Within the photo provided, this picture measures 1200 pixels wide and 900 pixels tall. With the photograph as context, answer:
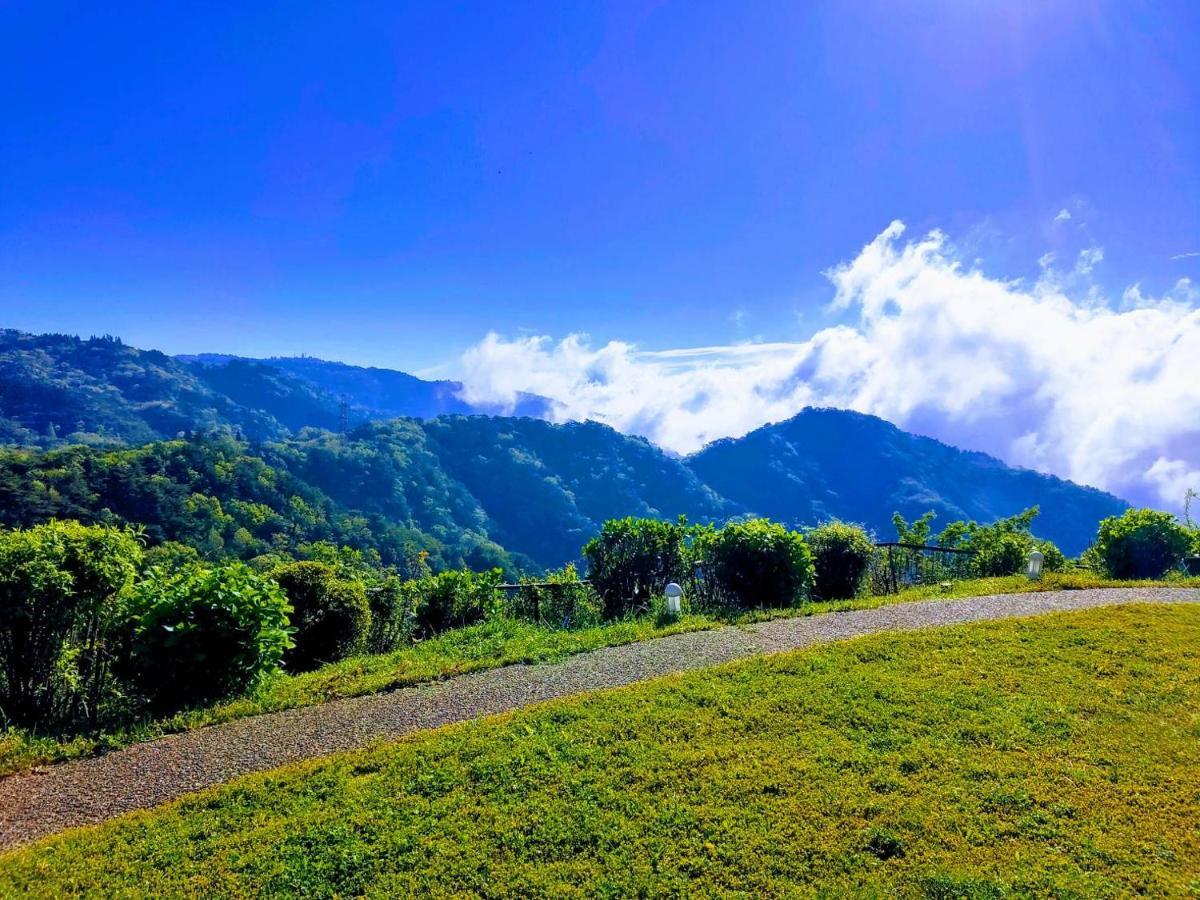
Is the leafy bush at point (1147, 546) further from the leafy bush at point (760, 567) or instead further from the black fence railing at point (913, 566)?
the leafy bush at point (760, 567)

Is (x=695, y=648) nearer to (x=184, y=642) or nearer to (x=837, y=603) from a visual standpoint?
(x=837, y=603)

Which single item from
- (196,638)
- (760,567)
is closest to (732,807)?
(196,638)

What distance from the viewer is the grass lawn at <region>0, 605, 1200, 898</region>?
3.25 meters

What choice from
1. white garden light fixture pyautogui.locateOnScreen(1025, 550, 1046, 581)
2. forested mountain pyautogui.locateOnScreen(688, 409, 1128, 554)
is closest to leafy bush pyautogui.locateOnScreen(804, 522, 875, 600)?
white garden light fixture pyautogui.locateOnScreen(1025, 550, 1046, 581)

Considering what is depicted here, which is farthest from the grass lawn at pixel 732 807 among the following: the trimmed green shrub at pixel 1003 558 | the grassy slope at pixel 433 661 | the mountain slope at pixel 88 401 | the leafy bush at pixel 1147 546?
the mountain slope at pixel 88 401

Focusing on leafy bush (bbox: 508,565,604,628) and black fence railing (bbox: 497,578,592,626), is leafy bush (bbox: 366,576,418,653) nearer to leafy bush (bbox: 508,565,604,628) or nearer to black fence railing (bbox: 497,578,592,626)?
black fence railing (bbox: 497,578,592,626)

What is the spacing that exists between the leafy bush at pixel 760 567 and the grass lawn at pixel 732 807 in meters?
3.70

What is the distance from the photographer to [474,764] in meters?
4.43

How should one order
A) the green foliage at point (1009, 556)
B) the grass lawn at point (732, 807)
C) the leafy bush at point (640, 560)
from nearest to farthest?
1. the grass lawn at point (732, 807)
2. the leafy bush at point (640, 560)
3. the green foliage at point (1009, 556)

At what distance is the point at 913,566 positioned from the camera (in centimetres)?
1180

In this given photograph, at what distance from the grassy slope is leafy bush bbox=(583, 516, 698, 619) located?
53.5 inches

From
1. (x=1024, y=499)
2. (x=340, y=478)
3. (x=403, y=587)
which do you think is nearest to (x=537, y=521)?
(x=340, y=478)

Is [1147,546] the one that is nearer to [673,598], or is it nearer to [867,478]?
[673,598]

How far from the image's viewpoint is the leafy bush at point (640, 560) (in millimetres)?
10047
